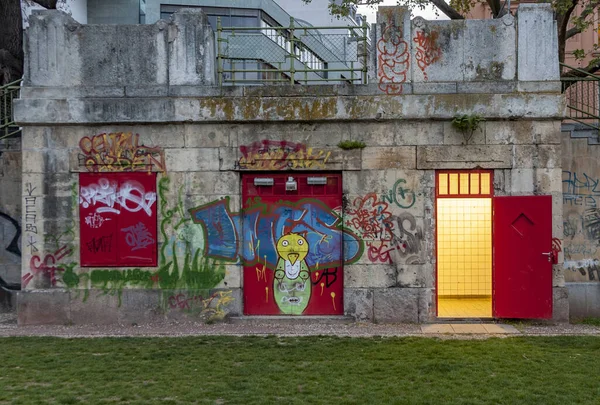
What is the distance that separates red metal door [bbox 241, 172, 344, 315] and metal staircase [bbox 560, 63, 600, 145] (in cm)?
444

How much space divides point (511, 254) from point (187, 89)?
20.5 feet

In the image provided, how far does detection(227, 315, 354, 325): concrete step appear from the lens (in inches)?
409

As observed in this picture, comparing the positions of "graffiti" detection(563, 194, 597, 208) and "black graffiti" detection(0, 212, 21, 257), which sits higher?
"graffiti" detection(563, 194, 597, 208)

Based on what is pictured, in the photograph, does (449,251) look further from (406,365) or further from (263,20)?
(263,20)

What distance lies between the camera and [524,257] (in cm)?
1023

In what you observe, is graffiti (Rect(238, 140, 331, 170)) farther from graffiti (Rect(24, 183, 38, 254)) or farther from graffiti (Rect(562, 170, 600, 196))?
graffiti (Rect(562, 170, 600, 196))

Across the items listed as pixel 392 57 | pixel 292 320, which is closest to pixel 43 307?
pixel 292 320

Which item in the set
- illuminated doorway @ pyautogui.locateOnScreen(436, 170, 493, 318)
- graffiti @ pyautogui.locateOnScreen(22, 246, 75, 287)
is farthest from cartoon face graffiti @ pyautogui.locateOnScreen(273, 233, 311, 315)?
graffiti @ pyautogui.locateOnScreen(22, 246, 75, 287)

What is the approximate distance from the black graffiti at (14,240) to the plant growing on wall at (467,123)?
328 inches

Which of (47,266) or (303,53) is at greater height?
(303,53)

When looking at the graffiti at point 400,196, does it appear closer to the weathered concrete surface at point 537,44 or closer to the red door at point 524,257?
the red door at point 524,257

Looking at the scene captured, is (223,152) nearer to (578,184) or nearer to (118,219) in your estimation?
(118,219)

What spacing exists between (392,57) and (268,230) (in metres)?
3.72

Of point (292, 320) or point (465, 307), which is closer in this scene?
point (292, 320)
